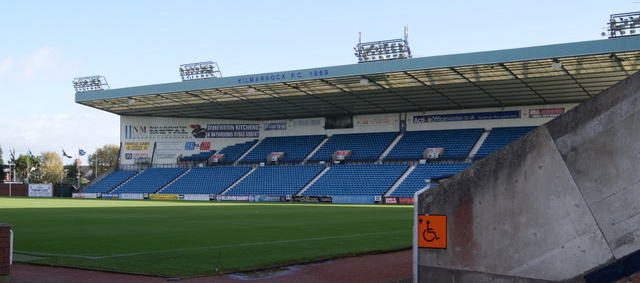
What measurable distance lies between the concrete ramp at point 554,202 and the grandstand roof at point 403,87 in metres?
34.6

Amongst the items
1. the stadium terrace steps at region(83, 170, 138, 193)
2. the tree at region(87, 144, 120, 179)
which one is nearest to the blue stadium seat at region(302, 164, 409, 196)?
the stadium terrace steps at region(83, 170, 138, 193)

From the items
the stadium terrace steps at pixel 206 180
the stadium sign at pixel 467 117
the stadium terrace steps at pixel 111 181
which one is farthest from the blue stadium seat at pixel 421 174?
the stadium terrace steps at pixel 111 181

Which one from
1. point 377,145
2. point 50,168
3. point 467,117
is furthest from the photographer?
point 50,168

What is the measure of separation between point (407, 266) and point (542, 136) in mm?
5744

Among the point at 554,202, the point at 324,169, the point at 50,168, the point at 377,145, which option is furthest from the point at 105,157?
the point at 554,202

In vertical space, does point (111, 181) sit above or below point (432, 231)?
below

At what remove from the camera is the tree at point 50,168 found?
121 meters

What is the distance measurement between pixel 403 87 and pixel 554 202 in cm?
4577

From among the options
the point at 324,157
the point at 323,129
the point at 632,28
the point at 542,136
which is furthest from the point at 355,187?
the point at 542,136

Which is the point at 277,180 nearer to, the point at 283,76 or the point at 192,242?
the point at 283,76

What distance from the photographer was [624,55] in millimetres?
40406

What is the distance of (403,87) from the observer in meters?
53.2

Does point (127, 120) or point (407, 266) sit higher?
point (127, 120)

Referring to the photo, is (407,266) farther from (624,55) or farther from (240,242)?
(624,55)
